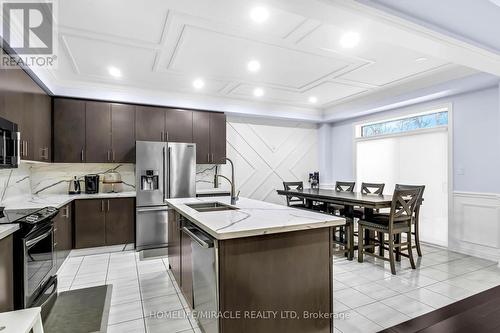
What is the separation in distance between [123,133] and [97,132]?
38cm

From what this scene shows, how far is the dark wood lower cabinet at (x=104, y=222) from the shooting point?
154 inches

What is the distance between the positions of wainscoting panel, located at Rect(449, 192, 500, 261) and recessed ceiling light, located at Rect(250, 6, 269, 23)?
3839 millimetres

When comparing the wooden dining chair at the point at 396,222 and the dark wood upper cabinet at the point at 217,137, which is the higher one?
the dark wood upper cabinet at the point at 217,137

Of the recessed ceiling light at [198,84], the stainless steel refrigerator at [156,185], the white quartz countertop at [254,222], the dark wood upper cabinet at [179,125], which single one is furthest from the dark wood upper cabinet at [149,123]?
the white quartz countertop at [254,222]

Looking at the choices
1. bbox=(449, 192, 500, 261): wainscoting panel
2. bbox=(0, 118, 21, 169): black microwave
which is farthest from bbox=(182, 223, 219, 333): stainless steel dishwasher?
bbox=(449, 192, 500, 261): wainscoting panel

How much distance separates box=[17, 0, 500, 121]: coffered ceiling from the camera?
224 cm

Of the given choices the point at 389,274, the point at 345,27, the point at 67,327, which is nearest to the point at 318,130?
the point at 389,274

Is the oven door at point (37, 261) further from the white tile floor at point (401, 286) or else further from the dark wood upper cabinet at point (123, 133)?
the white tile floor at point (401, 286)

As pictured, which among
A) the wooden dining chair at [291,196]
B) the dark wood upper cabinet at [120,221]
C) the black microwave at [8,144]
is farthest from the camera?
the wooden dining chair at [291,196]

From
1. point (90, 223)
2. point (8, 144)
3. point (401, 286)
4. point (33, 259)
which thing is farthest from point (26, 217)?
point (401, 286)

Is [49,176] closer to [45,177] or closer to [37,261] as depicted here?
[45,177]

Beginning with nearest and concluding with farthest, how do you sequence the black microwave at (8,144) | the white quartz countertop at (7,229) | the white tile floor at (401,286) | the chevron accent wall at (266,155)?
the white quartz countertop at (7,229)
the black microwave at (8,144)
the white tile floor at (401,286)
the chevron accent wall at (266,155)

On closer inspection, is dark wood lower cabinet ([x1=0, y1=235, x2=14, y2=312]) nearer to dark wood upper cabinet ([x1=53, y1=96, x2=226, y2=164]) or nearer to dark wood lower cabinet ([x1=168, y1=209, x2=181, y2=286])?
dark wood lower cabinet ([x1=168, y1=209, x2=181, y2=286])

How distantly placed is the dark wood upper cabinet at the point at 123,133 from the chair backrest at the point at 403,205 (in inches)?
155
